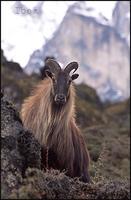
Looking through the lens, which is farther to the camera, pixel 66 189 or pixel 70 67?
pixel 70 67

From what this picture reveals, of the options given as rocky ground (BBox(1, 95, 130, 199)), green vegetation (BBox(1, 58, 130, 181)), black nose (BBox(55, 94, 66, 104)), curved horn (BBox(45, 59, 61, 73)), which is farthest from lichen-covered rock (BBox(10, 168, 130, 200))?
curved horn (BBox(45, 59, 61, 73))

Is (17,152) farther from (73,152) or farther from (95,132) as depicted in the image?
(95,132)

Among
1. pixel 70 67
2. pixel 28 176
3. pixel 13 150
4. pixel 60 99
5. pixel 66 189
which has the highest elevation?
pixel 70 67

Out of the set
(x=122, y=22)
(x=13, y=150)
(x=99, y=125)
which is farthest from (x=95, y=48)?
(x=13, y=150)

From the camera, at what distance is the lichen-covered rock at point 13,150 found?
22.2 ft

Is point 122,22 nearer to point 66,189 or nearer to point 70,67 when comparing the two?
point 70,67

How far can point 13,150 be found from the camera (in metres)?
7.09

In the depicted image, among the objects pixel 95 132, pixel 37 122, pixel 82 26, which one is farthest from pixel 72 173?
pixel 82 26

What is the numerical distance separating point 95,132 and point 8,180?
85.2 feet

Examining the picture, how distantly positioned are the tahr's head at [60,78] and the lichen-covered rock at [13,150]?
14.7 feet

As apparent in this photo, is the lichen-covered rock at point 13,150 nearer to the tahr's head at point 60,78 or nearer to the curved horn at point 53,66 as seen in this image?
the tahr's head at point 60,78

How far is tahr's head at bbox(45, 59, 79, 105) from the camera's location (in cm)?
1255

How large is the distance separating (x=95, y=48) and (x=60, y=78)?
18239 centimetres

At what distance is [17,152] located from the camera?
7.19m
